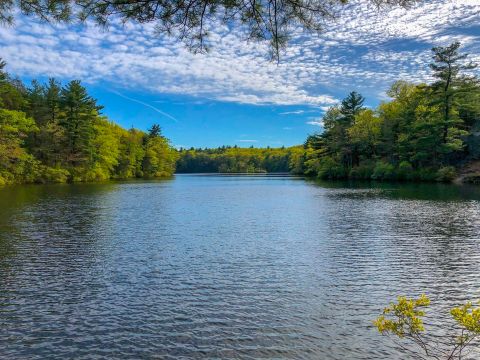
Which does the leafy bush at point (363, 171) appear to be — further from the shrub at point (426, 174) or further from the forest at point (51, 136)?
the forest at point (51, 136)

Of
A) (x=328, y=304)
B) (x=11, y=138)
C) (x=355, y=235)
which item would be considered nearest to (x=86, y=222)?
(x=355, y=235)

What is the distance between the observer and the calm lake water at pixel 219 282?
879 centimetres

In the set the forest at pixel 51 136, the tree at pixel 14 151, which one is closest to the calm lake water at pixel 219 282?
the tree at pixel 14 151

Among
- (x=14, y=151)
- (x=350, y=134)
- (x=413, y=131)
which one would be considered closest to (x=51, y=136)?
(x=14, y=151)

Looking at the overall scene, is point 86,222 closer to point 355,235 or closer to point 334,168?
point 355,235

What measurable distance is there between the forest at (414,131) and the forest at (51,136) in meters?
49.2

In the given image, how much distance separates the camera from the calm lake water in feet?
28.8

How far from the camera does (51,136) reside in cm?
6756

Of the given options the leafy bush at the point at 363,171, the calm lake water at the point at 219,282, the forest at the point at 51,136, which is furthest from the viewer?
the leafy bush at the point at 363,171

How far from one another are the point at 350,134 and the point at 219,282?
→ 69059mm

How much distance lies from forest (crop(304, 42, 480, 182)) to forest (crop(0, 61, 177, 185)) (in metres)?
49.2

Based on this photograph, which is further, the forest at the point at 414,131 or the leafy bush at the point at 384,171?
the leafy bush at the point at 384,171

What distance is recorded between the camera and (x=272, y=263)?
15.5 m

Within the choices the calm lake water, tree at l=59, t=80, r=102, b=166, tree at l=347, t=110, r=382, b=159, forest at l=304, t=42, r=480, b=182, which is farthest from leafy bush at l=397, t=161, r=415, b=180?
tree at l=59, t=80, r=102, b=166
